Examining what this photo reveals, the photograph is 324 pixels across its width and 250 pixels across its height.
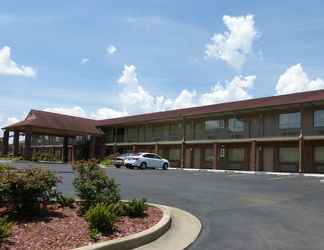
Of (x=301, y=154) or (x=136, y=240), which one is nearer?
(x=136, y=240)

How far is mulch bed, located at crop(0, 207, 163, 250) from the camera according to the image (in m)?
7.03

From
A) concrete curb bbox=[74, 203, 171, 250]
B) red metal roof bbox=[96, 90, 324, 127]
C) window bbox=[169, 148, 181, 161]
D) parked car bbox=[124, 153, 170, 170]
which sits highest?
red metal roof bbox=[96, 90, 324, 127]

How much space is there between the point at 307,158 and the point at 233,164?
7.96 meters

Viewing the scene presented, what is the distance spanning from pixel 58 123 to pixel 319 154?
1165 inches

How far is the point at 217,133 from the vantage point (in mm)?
43281

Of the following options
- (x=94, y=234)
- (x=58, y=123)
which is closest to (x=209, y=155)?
(x=58, y=123)

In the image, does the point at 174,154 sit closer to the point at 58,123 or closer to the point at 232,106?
the point at 232,106

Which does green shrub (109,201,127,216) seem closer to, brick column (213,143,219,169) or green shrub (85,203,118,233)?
green shrub (85,203,118,233)

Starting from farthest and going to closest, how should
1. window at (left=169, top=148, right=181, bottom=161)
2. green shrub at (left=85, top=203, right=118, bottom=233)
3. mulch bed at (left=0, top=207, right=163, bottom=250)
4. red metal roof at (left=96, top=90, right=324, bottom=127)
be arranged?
window at (left=169, top=148, right=181, bottom=161) → red metal roof at (left=96, top=90, right=324, bottom=127) → green shrub at (left=85, top=203, right=118, bottom=233) → mulch bed at (left=0, top=207, right=163, bottom=250)

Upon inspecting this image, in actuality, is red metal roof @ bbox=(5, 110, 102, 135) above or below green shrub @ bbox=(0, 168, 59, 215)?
above

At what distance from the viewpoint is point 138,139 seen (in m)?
51.8

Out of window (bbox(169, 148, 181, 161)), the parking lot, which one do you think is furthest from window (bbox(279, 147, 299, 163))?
the parking lot

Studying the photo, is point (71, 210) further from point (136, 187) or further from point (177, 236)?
point (136, 187)

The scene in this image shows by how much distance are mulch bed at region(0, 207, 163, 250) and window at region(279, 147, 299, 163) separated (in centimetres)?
2848
